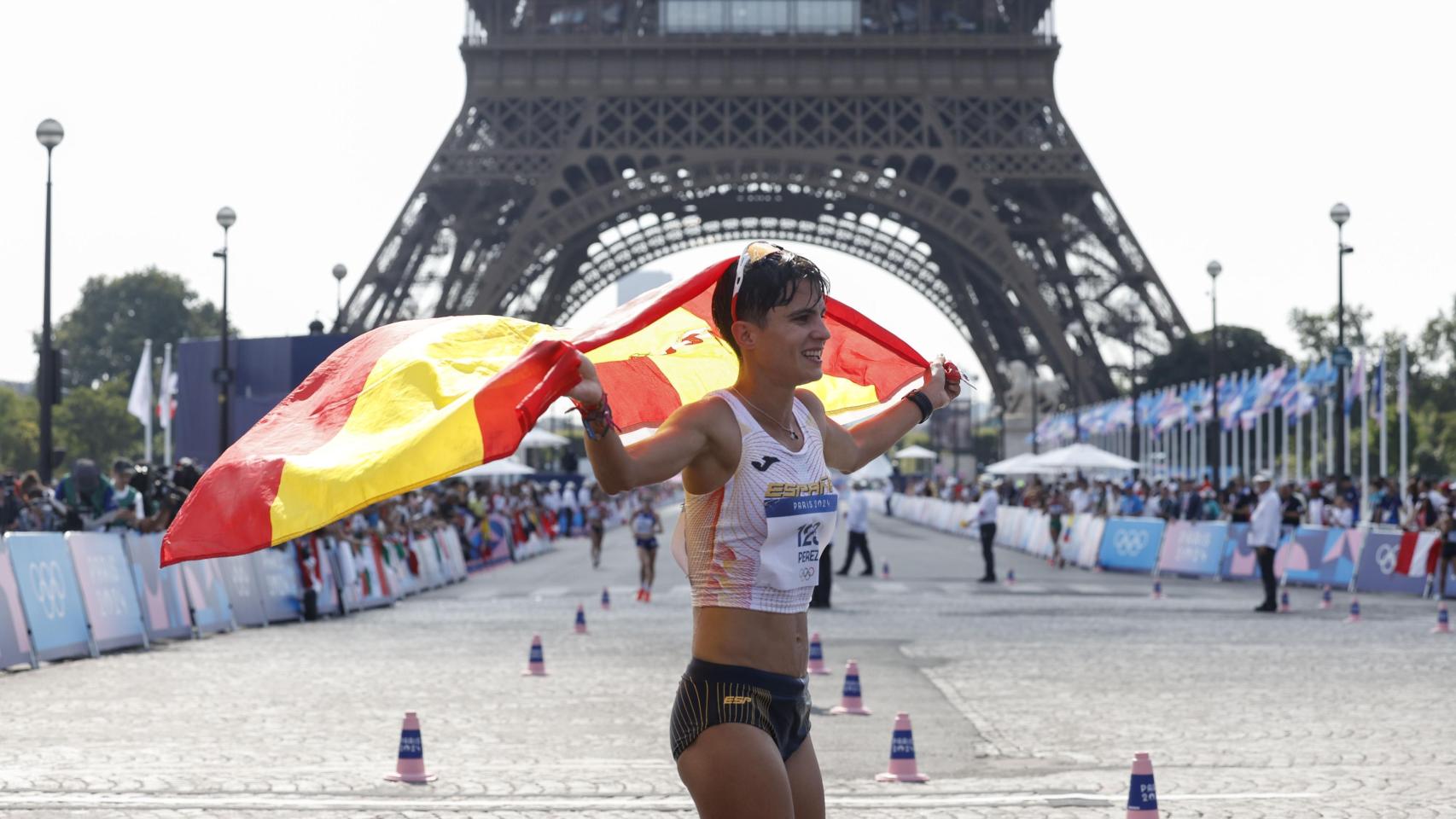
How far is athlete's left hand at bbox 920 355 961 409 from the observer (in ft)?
18.0

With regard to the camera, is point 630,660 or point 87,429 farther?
point 87,429

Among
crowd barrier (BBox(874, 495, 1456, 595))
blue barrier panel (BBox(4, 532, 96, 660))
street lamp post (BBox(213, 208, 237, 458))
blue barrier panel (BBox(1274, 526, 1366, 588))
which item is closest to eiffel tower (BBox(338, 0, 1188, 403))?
crowd barrier (BBox(874, 495, 1456, 595))

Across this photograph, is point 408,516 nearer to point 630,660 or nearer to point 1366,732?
point 630,660

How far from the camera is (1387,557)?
2652 centimetres

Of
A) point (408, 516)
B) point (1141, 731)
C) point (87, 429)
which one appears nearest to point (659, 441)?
point (1141, 731)

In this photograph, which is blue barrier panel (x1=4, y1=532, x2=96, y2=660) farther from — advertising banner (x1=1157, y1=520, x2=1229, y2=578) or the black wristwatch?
advertising banner (x1=1157, y1=520, x2=1229, y2=578)

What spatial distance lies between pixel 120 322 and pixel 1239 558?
8828 cm

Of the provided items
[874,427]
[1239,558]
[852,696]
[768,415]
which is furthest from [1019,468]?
[768,415]

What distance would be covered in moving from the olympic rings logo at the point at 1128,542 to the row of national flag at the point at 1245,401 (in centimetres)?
540

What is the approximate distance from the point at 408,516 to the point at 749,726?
88.0 feet

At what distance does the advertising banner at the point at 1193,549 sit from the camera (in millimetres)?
31141

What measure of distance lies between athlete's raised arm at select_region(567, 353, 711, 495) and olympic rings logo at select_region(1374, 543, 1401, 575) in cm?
2357

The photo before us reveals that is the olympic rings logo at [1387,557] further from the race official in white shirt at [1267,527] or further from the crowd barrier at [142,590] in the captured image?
the crowd barrier at [142,590]

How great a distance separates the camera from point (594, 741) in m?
10.7
